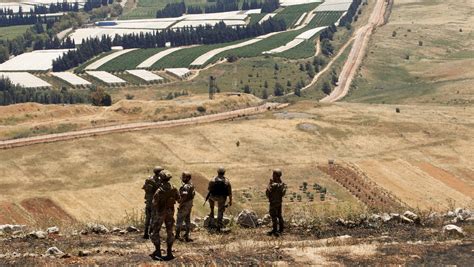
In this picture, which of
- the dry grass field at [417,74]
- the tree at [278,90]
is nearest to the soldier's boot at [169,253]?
the dry grass field at [417,74]

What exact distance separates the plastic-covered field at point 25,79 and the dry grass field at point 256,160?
79.8 metres

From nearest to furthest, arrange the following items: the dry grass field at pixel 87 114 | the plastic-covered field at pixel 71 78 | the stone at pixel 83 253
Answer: the stone at pixel 83 253
the dry grass field at pixel 87 114
the plastic-covered field at pixel 71 78

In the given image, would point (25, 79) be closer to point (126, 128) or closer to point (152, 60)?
point (152, 60)

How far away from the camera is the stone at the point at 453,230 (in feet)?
90.3

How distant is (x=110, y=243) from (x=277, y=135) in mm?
61694

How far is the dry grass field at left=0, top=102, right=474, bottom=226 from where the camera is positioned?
61188mm

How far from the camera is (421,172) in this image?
73938 millimetres

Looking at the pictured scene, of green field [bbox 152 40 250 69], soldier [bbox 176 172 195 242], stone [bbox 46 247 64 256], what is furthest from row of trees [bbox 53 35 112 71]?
stone [bbox 46 247 64 256]

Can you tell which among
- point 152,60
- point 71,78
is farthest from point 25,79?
point 152,60

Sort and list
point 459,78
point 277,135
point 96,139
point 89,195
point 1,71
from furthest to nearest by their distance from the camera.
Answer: point 1,71 < point 459,78 < point 277,135 < point 96,139 < point 89,195

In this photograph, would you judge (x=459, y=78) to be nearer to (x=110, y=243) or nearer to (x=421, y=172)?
(x=421, y=172)

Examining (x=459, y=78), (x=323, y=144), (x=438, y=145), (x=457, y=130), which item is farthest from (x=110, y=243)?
(x=459, y=78)

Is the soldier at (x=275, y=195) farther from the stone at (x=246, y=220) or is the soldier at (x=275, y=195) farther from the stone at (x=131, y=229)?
the stone at (x=131, y=229)

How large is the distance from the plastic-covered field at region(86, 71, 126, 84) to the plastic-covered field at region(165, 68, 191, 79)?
14.5 meters
